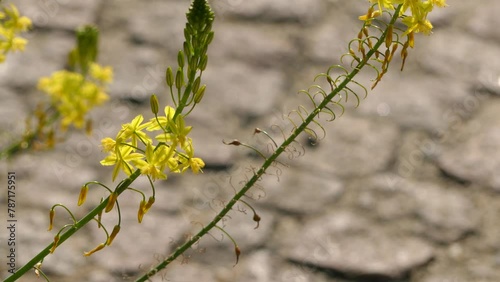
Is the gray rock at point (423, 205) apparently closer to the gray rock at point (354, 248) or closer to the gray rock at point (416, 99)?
the gray rock at point (354, 248)

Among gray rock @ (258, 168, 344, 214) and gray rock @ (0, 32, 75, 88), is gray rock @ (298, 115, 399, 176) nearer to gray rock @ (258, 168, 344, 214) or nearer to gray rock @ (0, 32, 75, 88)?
gray rock @ (258, 168, 344, 214)

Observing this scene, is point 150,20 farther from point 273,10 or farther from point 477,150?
point 477,150

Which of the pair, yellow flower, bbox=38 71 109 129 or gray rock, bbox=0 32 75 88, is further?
gray rock, bbox=0 32 75 88

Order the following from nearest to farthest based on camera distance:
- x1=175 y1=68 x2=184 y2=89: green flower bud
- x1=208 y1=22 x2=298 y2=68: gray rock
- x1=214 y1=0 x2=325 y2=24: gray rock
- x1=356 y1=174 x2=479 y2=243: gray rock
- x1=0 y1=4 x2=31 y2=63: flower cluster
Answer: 1. x1=175 y1=68 x2=184 y2=89: green flower bud
2. x1=0 y1=4 x2=31 y2=63: flower cluster
3. x1=356 y1=174 x2=479 y2=243: gray rock
4. x1=208 y1=22 x2=298 y2=68: gray rock
5. x1=214 y1=0 x2=325 y2=24: gray rock

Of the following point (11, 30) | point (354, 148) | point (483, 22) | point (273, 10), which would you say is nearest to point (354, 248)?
point (354, 148)

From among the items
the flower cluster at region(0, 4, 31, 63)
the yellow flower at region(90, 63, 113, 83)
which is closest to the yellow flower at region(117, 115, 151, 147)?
the flower cluster at region(0, 4, 31, 63)

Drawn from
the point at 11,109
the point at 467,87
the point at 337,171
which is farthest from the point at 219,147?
the point at 467,87
